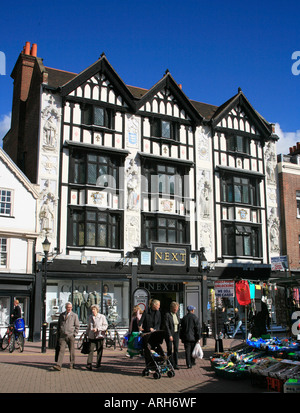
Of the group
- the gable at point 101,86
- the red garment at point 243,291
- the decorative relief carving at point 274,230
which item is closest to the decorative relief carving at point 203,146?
the gable at point 101,86

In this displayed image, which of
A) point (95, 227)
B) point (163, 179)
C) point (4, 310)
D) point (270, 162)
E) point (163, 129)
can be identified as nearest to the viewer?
point (4, 310)

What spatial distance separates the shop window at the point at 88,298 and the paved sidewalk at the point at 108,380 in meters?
8.25

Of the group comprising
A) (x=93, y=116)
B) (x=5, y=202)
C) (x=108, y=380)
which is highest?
(x=93, y=116)

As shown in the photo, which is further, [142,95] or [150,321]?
[142,95]

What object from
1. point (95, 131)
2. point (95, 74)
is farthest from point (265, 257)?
point (95, 74)

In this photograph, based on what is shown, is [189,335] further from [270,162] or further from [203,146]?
[270,162]

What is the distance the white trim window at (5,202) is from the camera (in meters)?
22.1

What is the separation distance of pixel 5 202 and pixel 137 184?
287 inches

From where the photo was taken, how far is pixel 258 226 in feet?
95.1

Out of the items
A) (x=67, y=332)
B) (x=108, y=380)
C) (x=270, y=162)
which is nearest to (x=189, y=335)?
(x=108, y=380)

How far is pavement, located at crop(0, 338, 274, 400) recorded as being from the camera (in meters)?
9.43

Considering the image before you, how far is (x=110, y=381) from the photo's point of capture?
10695mm
